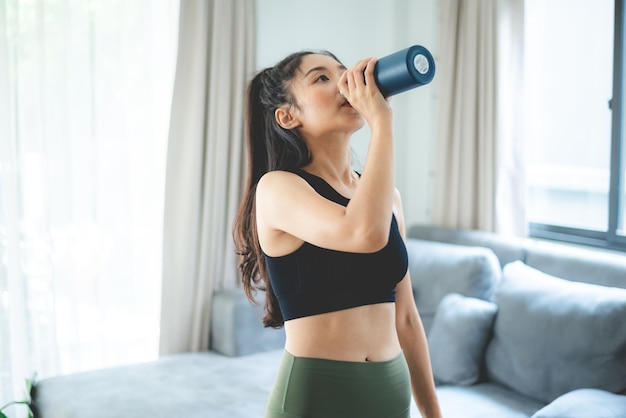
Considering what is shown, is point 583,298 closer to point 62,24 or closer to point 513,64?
point 513,64

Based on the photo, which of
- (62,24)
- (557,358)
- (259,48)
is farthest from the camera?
(259,48)

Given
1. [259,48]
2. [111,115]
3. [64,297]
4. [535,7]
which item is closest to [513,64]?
[535,7]

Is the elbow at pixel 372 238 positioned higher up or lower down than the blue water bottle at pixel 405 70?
lower down

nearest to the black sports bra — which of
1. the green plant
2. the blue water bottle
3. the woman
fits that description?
the woman

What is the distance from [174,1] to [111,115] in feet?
1.91

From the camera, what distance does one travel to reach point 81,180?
3070 mm

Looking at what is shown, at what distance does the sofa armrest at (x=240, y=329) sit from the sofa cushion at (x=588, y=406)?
142 cm

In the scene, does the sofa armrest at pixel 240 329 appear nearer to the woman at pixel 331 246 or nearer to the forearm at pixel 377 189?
the woman at pixel 331 246

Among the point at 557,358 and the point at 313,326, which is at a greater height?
the point at 313,326

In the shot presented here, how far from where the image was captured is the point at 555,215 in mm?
3299

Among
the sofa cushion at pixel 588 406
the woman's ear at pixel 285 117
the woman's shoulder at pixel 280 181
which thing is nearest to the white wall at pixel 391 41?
the sofa cushion at pixel 588 406

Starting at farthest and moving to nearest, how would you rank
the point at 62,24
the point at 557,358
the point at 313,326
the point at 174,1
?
1. the point at 174,1
2. the point at 62,24
3. the point at 557,358
4. the point at 313,326

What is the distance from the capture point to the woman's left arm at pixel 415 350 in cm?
146

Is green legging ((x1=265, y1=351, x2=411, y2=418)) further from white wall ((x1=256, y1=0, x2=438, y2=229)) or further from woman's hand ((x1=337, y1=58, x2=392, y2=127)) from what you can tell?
white wall ((x1=256, y1=0, x2=438, y2=229))
